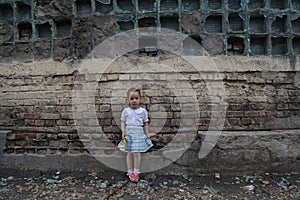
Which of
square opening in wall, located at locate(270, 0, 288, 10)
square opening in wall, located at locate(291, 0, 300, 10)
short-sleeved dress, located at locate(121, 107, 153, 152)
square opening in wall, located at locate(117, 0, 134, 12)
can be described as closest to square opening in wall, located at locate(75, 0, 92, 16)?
square opening in wall, located at locate(117, 0, 134, 12)

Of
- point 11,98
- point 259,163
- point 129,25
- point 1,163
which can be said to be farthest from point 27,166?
point 259,163

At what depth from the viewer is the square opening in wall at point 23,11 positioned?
3717 mm

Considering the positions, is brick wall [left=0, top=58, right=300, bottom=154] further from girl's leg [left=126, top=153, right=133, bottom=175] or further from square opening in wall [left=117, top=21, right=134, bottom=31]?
square opening in wall [left=117, top=21, right=134, bottom=31]

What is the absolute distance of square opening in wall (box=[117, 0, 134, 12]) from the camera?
355cm

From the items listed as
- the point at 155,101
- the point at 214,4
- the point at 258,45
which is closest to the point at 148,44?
the point at 155,101

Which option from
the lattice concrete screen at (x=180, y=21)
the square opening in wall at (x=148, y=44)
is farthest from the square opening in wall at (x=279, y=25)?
the square opening in wall at (x=148, y=44)

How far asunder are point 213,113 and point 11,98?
2633 mm

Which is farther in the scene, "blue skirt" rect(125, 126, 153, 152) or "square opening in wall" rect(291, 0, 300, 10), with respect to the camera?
"square opening in wall" rect(291, 0, 300, 10)

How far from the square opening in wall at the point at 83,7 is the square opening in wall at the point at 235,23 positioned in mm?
Result: 1822

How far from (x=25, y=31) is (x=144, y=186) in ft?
8.48

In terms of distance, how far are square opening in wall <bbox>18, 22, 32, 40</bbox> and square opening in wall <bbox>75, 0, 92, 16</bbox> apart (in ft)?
2.31

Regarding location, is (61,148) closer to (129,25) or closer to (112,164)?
(112,164)

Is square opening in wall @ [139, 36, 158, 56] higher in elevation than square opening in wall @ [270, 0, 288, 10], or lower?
lower

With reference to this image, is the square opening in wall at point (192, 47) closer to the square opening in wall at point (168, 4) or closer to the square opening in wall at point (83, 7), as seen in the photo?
the square opening in wall at point (168, 4)
